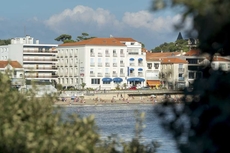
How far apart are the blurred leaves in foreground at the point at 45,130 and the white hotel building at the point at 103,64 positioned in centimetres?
10927

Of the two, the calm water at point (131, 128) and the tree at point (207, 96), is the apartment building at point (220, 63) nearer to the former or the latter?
the tree at point (207, 96)

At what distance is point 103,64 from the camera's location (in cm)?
12250

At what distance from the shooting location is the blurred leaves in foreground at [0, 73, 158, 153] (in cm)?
809

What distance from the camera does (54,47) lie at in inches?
5344

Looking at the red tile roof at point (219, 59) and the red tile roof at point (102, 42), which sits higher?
the red tile roof at point (102, 42)

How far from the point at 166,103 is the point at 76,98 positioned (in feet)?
325

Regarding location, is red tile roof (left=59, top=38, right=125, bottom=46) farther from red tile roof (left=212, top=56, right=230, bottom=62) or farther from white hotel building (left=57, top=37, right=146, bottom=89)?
red tile roof (left=212, top=56, right=230, bottom=62)

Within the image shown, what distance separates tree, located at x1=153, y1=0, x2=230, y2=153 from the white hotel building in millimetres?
113105

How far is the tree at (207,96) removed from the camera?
5.52 metres

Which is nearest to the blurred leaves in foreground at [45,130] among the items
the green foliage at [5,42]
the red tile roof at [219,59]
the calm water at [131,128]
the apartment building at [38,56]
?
the calm water at [131,128]

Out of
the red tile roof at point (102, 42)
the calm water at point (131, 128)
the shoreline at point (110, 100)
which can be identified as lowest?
the calm water at point (131, 128)

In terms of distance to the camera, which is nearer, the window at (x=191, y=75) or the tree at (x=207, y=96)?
the tree at (x=207, y=96)

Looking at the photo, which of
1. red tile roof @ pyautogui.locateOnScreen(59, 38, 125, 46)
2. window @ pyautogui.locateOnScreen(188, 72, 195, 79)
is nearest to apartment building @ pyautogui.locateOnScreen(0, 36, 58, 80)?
red tile roof @ pyautogui.locateOnScreen(59, 38, 125, 46)

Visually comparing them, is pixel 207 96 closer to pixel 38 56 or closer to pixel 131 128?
pixel 131 128
